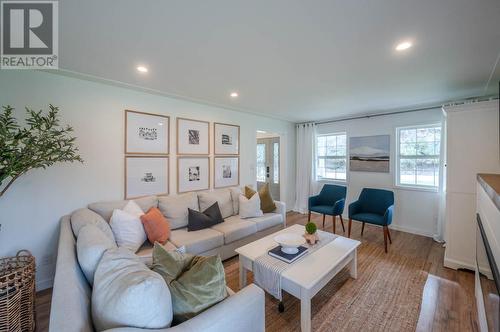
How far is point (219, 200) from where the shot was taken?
3.20 meters

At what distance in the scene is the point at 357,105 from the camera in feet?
11.6

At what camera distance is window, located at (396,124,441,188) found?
3561mm

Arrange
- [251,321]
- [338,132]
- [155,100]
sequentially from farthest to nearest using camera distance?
1. [338,132]
2. [155,100]
3. [251,321]

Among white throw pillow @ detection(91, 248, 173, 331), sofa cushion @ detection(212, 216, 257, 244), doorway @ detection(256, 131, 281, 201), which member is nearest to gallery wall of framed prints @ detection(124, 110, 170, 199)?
sofa cushion @ detection(212, 216, 257, 244)

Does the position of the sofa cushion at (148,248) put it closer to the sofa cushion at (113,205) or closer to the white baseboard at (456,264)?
the sofa cushion at (113,205)

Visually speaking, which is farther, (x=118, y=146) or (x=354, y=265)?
(x=118, y=146)

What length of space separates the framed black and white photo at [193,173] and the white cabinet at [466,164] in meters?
3.40

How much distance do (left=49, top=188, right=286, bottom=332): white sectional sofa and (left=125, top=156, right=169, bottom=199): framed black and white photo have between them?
18cm

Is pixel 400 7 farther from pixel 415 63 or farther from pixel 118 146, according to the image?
pixel 118 146

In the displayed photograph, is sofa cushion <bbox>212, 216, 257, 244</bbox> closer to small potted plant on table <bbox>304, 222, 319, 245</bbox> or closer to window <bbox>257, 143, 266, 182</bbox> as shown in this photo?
small potted plant on table <bbox>304, 222, 319, 245</bbox>

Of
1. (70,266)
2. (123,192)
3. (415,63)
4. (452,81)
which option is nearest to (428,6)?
(415,63)

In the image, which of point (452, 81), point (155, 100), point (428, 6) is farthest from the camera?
point (155, 100)

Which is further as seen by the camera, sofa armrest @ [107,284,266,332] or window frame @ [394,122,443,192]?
window frame @ [394,122,443,192]

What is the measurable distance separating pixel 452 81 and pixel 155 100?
12.5 ft
